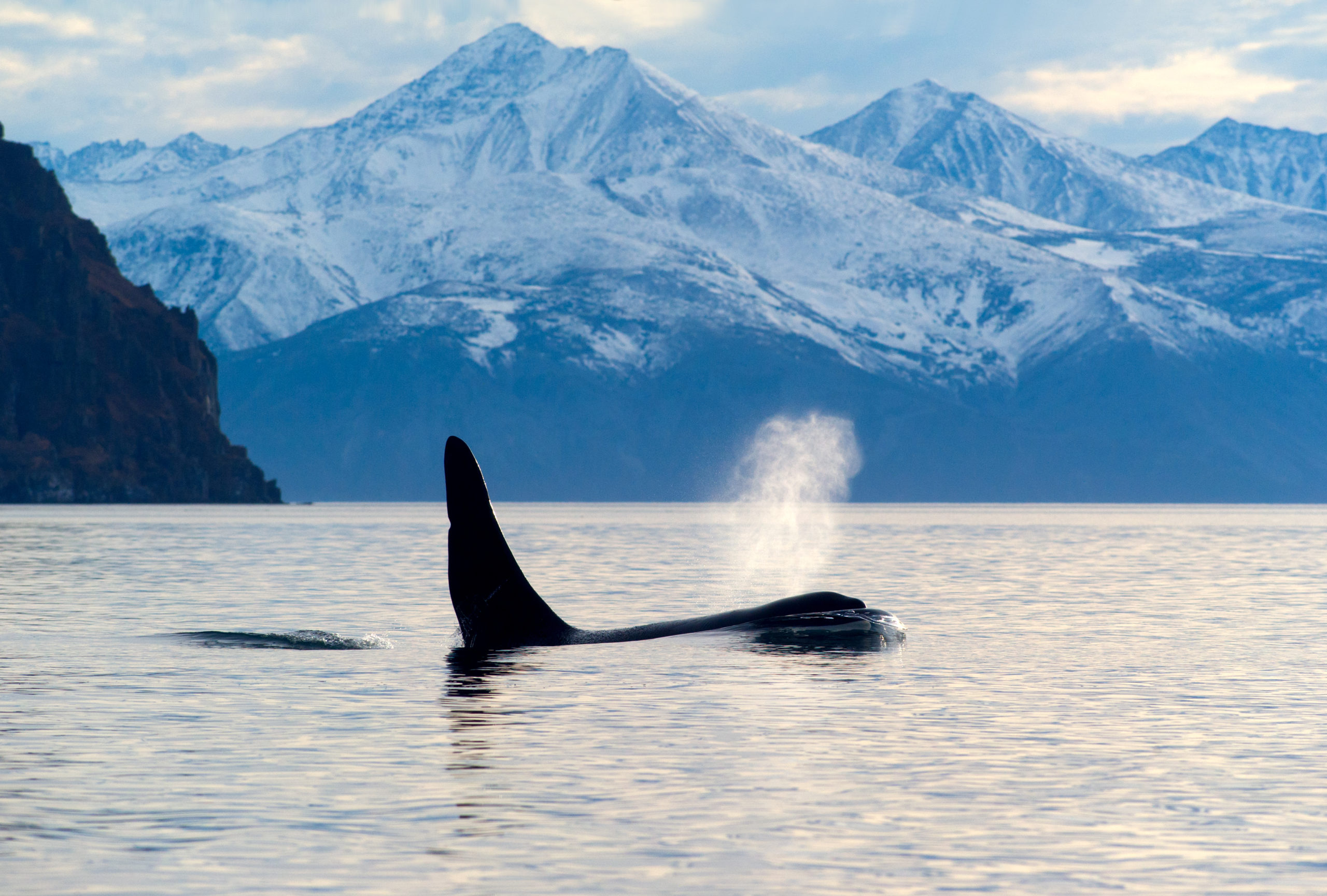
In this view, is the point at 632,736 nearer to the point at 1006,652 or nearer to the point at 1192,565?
the point at 1006,652

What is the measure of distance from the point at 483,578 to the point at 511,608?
5.29 ft

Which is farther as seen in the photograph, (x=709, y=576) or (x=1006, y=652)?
(x=709, y=576)

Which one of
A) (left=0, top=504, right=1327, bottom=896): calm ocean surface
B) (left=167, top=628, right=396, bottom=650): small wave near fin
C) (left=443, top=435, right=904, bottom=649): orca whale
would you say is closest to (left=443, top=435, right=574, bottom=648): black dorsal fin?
(left=443, top=435, right=904, bottom=649): orca whale

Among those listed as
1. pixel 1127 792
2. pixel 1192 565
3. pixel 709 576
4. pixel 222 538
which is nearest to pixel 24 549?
pixel 222 538

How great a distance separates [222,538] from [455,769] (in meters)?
130

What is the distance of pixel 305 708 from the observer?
32938 millimetres

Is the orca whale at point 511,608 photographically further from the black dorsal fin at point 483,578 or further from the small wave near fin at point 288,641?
the small wave near fin at point 288,641

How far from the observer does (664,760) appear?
87.6 ft

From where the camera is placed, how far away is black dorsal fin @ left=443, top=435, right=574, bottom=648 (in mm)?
44000

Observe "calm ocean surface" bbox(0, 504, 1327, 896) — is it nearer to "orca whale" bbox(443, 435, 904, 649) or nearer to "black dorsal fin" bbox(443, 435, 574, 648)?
"orca whale" bbox(443, 435, 904, 649)

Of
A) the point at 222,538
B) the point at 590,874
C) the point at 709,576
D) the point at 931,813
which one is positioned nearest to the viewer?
the point at 590,874

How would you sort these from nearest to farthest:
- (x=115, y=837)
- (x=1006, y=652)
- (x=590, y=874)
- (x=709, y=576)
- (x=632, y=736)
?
(x=590, y=874) → (x=115, y=837) → (x=632, y=736) → (x=1006, y=652) → (x=709, y=576)

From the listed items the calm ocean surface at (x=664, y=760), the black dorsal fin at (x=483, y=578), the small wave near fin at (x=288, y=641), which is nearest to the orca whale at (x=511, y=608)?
the black dorsal fin at (x=483, y=578)

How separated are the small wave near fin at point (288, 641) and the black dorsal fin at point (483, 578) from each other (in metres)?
2.79
